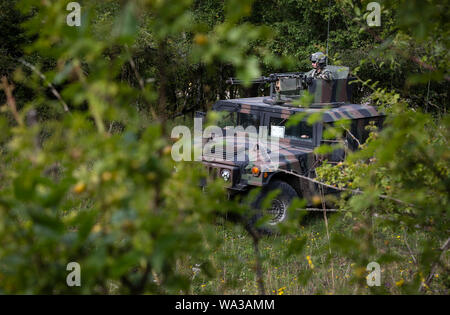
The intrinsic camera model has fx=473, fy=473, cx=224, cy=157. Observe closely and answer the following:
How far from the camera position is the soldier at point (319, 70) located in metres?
6.49

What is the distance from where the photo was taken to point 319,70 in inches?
261

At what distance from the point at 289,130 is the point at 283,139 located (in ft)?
0.46

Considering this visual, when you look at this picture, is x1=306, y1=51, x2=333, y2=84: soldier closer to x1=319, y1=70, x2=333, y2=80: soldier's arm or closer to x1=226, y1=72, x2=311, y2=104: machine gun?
x1=319, y1=70, x2=333, y2=80: soldier's arm

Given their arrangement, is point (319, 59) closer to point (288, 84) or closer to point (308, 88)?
point (308, 88)

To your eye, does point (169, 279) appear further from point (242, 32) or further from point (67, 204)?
point (242, 32)

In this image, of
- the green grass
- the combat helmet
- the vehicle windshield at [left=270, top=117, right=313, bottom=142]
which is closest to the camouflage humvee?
the vehicle windshield at [left=270, top=117, right=313, bottom=142]

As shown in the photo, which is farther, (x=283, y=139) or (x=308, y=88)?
(x=308, y=88)

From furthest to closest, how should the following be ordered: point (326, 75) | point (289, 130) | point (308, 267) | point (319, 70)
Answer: point (319, 70) → point (326, 75) → point (289, 130) → point (308, 267)

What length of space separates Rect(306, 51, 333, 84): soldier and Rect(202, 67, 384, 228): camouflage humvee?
7 centimetres

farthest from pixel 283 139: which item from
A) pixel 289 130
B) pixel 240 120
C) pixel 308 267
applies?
pixel 308 267

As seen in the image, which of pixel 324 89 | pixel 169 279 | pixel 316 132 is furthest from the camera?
pixel 324 89

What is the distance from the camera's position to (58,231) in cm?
111
